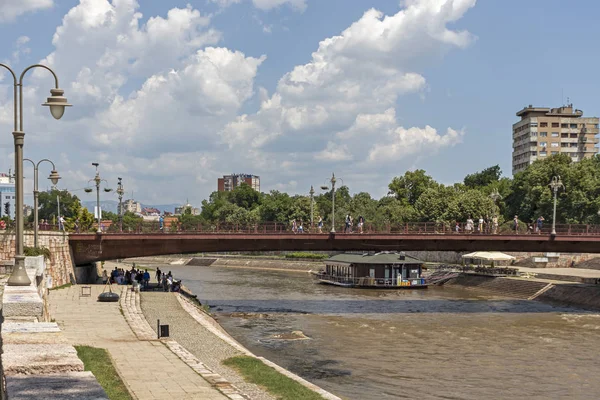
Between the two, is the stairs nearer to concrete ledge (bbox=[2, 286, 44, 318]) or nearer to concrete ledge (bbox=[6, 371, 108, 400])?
concrete ledge (bbox=[2, 286, 44, 318])

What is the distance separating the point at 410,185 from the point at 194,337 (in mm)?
128774

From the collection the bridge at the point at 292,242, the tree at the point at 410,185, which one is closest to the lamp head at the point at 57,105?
the bridge at the point at 292,242

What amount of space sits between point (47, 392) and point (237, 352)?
23612 mm

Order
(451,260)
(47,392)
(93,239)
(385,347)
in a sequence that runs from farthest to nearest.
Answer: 1. (451,260)
2. (93,239)
3. (385,347)
4. (47,392)

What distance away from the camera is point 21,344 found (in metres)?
11.3

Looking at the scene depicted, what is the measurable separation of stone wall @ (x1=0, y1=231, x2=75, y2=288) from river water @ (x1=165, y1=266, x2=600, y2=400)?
12.3m

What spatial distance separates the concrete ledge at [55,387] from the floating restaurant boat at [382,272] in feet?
249

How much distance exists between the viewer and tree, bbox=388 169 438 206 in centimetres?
15762

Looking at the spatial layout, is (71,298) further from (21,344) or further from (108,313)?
(21,344)

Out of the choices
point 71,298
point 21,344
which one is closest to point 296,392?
point 21,344

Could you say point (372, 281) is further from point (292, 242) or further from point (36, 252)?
point (36, 252)

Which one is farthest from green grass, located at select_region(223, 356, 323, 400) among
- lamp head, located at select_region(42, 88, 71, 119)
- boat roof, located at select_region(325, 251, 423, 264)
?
boat roof, located at select_region(325, 251, 423, 264)

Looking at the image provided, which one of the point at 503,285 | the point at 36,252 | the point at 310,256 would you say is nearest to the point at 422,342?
the point at 36,252

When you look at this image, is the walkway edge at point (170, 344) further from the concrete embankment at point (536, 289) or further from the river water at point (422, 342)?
the concrete embankment at point (536, 289)
